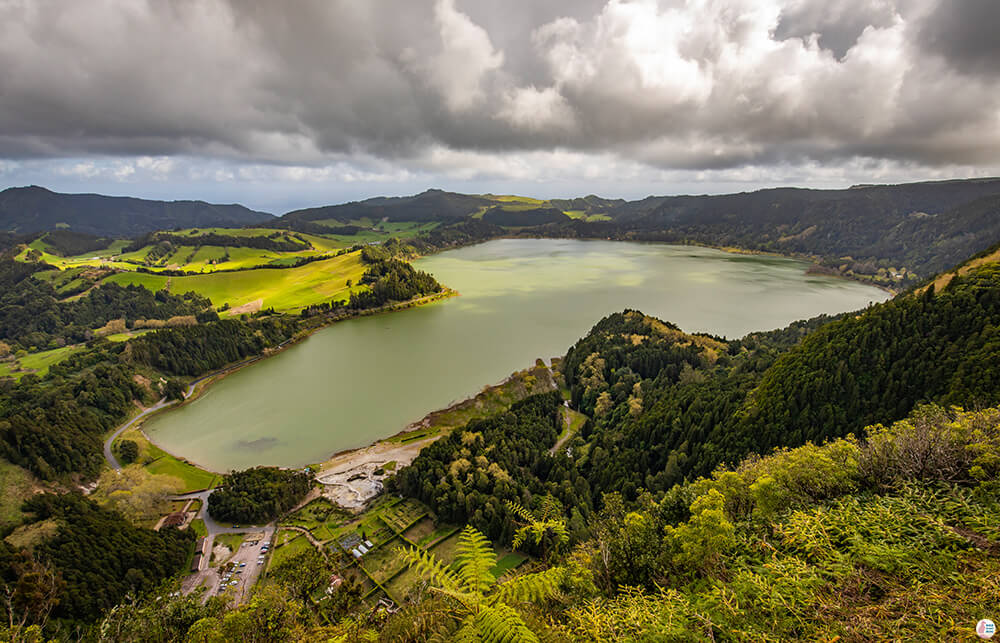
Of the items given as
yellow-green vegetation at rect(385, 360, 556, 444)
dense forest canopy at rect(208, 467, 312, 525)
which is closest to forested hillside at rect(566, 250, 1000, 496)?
yellow-green vegetation at rect(385, 360, 556, 444)

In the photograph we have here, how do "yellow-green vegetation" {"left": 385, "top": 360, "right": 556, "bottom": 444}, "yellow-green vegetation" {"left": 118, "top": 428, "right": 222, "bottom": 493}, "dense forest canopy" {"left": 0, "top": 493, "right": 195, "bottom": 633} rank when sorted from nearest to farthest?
1. "dense forest canopy" {"left": 0, "top": 493, "right": 195, "bottom": 633}
2. "yellow-green vegetation" {"left": 118, "top": 428, "right": 222, "bottom": 493}
3. "yellow-green vegetation" {"left": 385, "top": 360, "right": 556, "bottom": 444}

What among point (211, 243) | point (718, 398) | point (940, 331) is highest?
point (211, 243)

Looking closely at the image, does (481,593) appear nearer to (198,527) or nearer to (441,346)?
(198,527)

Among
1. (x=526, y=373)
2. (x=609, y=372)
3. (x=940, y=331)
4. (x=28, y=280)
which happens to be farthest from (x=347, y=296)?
(x=940, y=331)

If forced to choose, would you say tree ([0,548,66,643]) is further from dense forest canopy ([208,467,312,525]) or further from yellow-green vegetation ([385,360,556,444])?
yellow-green vegetation ([385,360,556,444])

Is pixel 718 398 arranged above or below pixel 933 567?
below

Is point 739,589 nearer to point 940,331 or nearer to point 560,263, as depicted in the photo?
point 940,331

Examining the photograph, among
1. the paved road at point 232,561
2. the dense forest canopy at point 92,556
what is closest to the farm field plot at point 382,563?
the paved road at point 232,561
